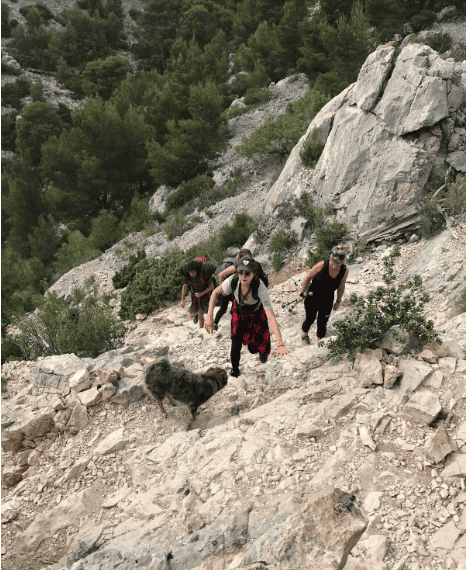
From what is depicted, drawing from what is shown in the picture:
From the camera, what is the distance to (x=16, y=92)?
3353cm

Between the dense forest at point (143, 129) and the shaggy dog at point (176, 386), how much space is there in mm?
10788

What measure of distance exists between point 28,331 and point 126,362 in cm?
305

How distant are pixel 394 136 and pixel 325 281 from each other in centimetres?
642

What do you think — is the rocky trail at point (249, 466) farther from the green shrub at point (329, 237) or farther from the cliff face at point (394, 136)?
the cliff face at point (394, 136)

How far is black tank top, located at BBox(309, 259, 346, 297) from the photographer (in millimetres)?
4836

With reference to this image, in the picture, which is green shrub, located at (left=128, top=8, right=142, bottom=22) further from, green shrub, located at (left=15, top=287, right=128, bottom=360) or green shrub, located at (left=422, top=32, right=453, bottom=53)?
green shrub, located at (left=15, top=287, right=128, bottom=360)

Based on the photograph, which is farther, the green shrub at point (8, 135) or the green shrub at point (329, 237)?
the green shrub at point (8, 135)

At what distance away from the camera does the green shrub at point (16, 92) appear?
33.3 meters

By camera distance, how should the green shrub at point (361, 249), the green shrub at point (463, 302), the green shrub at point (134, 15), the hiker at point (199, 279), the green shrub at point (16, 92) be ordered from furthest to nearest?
the green shrub at point (134, 15) < the green shrub at point (16, 92) < the green shrub at point (361, 249) < the hiker at point (199, 279) < the green shrub at point (463, 302)

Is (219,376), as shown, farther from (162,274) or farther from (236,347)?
(162,274)

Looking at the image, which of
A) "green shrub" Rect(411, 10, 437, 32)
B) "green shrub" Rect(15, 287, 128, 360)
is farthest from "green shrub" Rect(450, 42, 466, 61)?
"green shrub" Rect(15, 287, 128, 360)

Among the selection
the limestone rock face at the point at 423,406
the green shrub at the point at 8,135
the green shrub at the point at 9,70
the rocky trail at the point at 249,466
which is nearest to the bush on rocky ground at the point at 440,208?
the rocky trail at the point at 249,466

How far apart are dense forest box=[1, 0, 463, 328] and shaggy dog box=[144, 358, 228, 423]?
35.4 ft

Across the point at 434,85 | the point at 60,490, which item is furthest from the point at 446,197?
the point at 60,490
